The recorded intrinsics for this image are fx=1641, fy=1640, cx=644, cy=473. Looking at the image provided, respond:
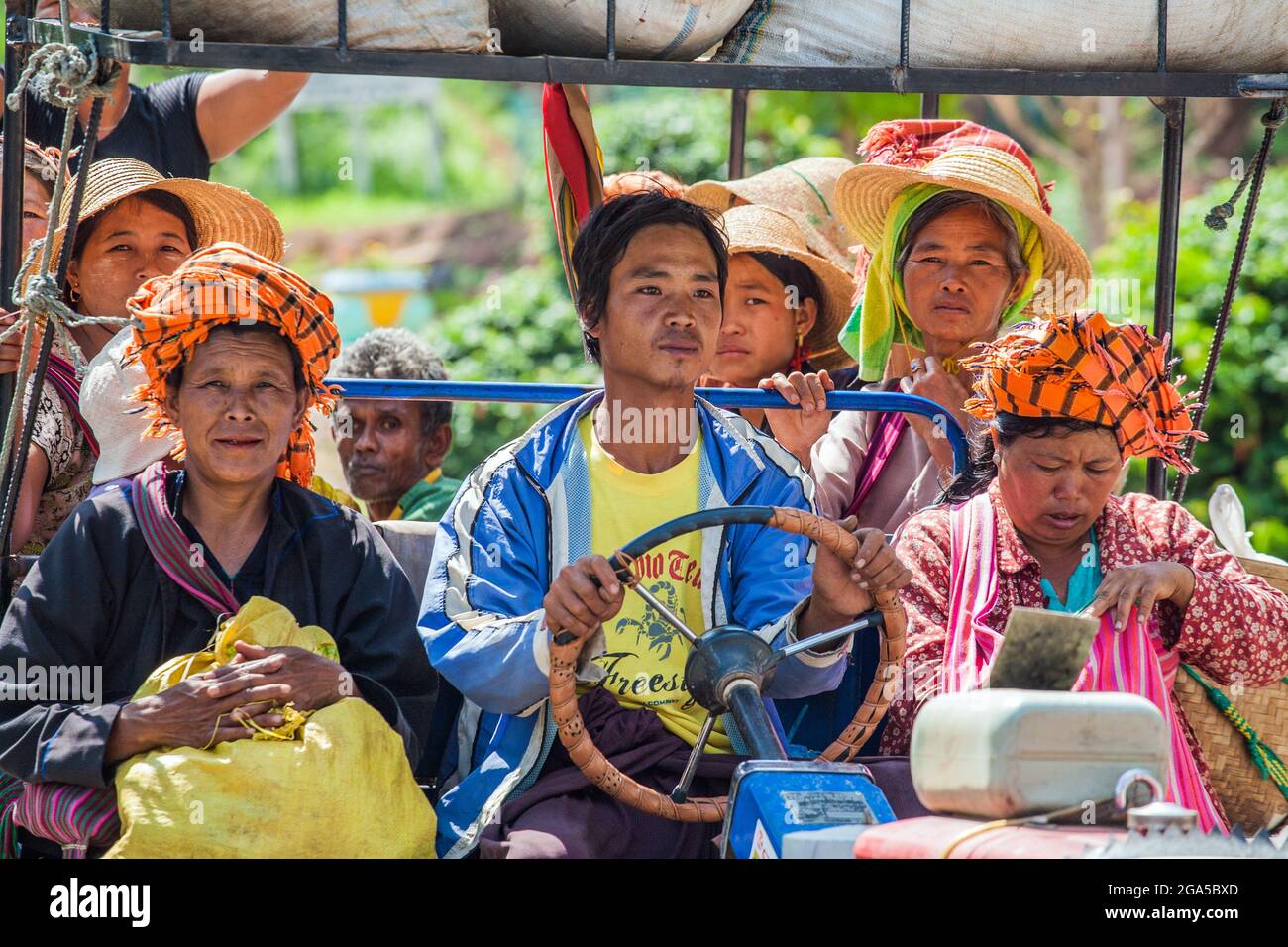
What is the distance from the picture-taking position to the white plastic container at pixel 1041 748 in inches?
91.6

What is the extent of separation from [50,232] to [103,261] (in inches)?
46.0

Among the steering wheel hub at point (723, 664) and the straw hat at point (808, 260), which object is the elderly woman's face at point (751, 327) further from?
the steering wheel hub at point (723, 664)

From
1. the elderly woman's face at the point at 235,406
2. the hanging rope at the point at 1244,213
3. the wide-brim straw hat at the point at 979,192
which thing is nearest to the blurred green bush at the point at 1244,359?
the wide-brim straw hat at the point at 979,192

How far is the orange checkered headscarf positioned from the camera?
326 cm

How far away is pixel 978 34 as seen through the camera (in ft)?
10.2

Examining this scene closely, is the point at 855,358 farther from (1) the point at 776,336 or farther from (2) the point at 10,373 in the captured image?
(2) the point at 10,373

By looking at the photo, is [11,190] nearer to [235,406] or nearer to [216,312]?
[216,312]

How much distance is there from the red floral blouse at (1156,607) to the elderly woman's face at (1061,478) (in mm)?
60

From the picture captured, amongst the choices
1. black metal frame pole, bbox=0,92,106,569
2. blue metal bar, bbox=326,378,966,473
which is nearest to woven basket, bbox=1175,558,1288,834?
blue metal bar, bbox=326,378,966,473

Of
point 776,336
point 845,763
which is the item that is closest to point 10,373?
point 845,763

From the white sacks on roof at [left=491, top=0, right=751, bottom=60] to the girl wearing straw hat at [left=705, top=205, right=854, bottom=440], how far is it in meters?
1.50

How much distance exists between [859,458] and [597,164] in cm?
99

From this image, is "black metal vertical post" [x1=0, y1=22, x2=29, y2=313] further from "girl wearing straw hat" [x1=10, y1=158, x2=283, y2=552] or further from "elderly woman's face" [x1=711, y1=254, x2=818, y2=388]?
"elderly woman's face" [x1=711, y1=254, x2=818, y2=388]

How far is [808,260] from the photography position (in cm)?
465
